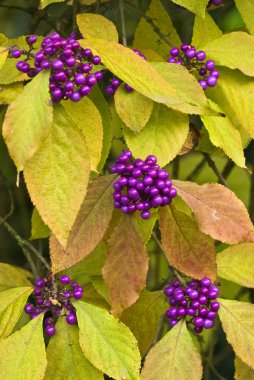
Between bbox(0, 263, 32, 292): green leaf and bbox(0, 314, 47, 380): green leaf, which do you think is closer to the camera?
bbox(0, 314, 47, 380): green leaf

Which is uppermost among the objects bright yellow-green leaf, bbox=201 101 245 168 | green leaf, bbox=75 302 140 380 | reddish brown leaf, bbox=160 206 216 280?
bright yellow-green leaf, bbox=201 101 245 168

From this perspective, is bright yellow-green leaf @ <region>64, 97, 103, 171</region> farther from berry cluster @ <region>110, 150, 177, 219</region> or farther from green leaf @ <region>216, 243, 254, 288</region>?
green leaf @ <region>216, 243, 254, 288</region>

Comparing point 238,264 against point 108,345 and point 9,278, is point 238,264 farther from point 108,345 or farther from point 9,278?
point 9,278

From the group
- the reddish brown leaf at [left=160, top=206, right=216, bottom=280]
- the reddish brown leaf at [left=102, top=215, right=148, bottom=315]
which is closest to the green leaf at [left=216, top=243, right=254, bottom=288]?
the reddish brown leaf at [left=160, top=206, right=216, bottom=280]

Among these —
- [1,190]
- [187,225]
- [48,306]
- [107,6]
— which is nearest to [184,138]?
[187,225]

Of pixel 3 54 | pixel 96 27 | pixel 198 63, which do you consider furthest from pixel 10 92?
pixel 198 63
